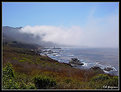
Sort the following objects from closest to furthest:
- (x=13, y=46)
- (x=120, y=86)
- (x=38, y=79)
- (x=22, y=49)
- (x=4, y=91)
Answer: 1. (x=4, y=91)
2. (x=120, y=86)
3. (x=38, y=79)
4. (x=22, y=49)
5. (x=13, y=46)

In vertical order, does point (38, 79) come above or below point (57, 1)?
below

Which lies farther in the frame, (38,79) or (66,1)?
(38,79)

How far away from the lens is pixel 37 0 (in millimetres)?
3232

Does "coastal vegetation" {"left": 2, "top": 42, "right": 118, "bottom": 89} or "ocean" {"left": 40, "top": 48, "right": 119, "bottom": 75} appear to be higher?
"coastal vegetation" {"left": 2, "top": 42, "right": 118, "bottom": 89}

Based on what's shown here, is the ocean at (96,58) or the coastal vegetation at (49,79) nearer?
the coastal vegetation at (49,79)

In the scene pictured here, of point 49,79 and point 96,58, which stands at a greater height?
point 49,79

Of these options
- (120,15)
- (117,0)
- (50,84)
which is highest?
(117,0)

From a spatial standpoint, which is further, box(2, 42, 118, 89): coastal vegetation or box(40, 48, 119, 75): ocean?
box(40, 48, 119, 75): ocean

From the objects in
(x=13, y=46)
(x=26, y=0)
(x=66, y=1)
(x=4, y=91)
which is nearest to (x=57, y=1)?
(x=66, y=1)

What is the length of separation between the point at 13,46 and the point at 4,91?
25.7 metres

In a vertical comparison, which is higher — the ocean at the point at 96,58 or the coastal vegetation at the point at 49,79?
the coastal vegetation at the point at 49,79

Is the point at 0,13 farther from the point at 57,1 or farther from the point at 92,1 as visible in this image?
the point at 92,1

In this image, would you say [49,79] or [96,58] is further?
[96,58]

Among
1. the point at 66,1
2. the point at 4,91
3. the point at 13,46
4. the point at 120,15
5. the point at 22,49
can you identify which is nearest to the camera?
the point at 4,91
